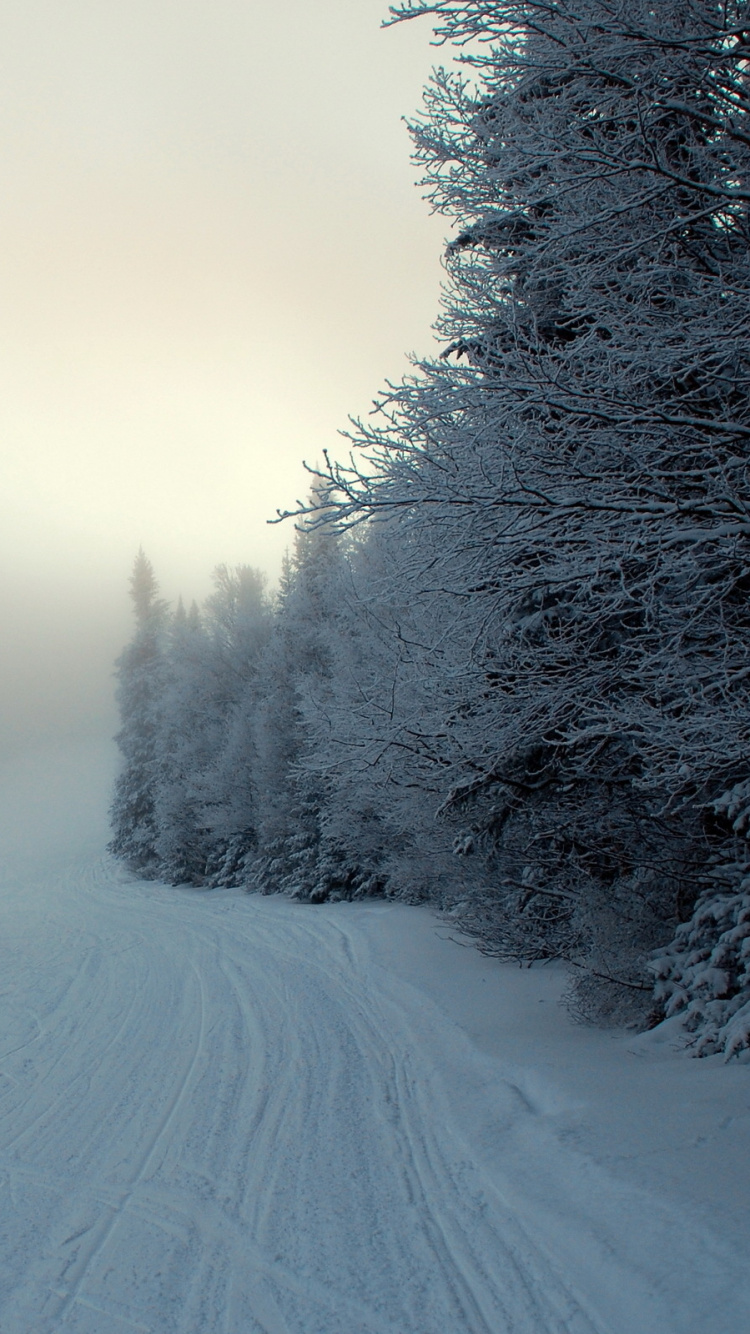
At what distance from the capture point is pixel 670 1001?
5.67 meters

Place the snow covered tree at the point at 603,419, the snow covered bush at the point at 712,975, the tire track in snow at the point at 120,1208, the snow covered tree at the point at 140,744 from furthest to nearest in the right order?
the snow covered tree at the point at 140,744, the snow covered bush at the point at 712,975, the snow covered tree at the point at 603,419, the tire track in snow at the point at 120,1208

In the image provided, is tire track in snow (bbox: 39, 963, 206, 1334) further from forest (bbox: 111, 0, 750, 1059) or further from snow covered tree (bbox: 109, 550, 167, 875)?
snow covered tree (bbox: 109, 550, 167, 875)

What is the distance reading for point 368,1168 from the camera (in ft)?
14.3

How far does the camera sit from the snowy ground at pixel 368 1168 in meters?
3.11

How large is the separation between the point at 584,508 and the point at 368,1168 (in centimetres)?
404

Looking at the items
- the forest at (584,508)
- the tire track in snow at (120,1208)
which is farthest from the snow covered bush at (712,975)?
the tire track in snow at (120,1208)

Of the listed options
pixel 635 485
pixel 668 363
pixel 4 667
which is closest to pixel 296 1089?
pixel 635 485

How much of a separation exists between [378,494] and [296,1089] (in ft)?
14.7

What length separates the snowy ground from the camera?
10.2ft

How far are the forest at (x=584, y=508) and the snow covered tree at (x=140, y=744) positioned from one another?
2472 centimetres

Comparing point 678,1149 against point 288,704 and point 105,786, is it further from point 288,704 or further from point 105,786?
point 105,786

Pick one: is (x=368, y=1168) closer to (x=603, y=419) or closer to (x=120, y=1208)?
(x=120, y=1208)

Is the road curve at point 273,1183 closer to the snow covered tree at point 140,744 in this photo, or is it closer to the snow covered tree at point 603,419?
the snow covered tree at point 603,419

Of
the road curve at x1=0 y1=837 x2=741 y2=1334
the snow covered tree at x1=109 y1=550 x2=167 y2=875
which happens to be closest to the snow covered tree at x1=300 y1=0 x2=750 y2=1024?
the road curve at x1=0 y1=837 x2=741 y2=1334
